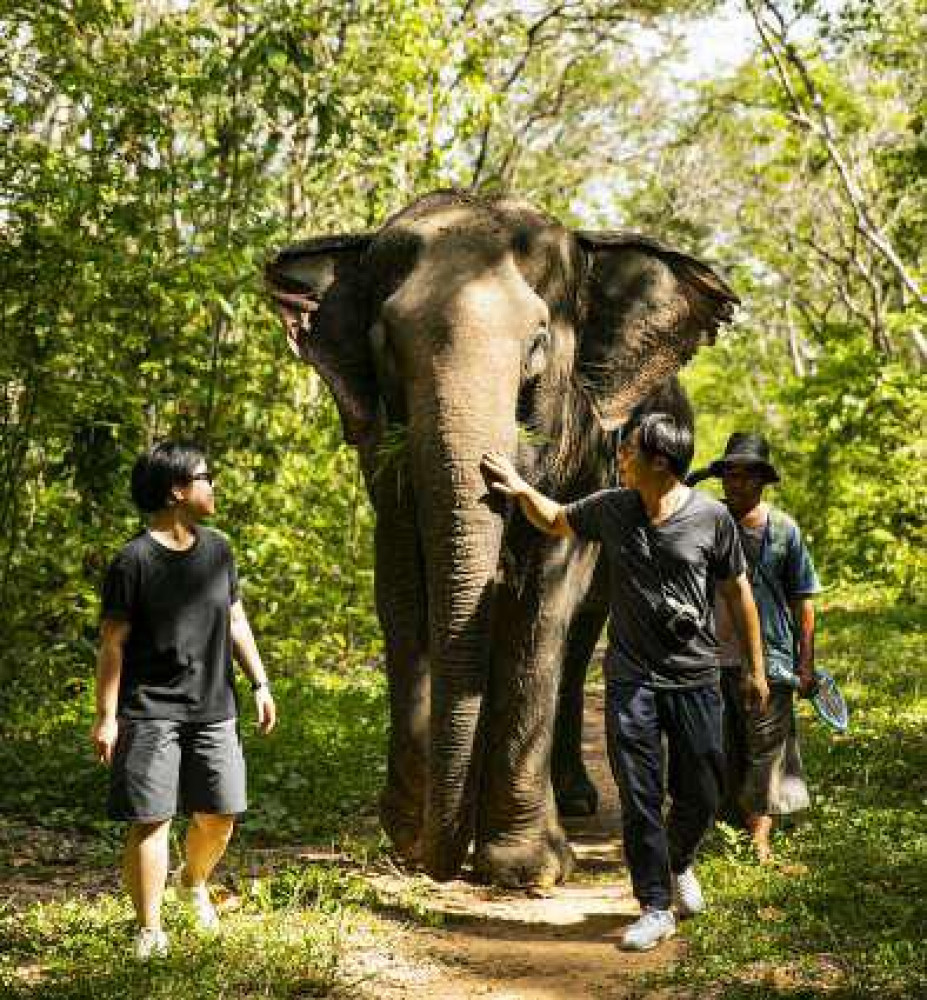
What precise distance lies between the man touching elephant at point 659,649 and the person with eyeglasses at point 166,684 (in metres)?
1.38

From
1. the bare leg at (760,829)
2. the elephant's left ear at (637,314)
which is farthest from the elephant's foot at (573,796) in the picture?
the elephant's left ear at (637,314)

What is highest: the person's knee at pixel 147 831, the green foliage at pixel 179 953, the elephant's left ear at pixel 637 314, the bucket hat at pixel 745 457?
the elephant's left ear at pixel 637 314

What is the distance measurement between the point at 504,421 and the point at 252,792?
3045 mm

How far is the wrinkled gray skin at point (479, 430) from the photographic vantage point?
19.5 feet

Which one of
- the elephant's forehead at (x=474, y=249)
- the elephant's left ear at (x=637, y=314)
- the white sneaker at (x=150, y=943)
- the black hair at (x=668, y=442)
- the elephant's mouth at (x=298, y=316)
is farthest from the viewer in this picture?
the elephant's left ear at (x=637, y=314)

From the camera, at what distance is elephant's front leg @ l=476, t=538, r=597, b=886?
21.3 feet

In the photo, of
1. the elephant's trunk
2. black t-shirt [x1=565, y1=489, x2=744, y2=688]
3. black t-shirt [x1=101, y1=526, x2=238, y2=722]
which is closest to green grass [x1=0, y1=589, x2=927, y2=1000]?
the elephant's trunk

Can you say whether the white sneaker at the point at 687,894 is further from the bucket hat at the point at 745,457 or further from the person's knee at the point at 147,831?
the person's knee at the point at 147,831

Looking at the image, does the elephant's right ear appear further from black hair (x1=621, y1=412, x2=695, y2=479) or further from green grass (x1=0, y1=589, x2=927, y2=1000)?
green grass (x1=0, y1=589, x2=927, y2=1000)

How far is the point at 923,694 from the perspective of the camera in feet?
37.0

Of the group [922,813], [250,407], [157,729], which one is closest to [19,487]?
[250,407]

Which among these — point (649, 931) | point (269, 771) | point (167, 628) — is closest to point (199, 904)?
point (167, 628)

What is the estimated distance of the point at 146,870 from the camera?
5.09 meters

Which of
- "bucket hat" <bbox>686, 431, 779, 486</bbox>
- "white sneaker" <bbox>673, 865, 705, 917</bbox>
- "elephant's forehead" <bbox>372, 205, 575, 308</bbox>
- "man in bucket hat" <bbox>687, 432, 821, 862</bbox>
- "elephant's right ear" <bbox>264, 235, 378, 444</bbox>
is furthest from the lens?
"elephant's right ear" <bbox>264, 235, 378, 444</bbox>
